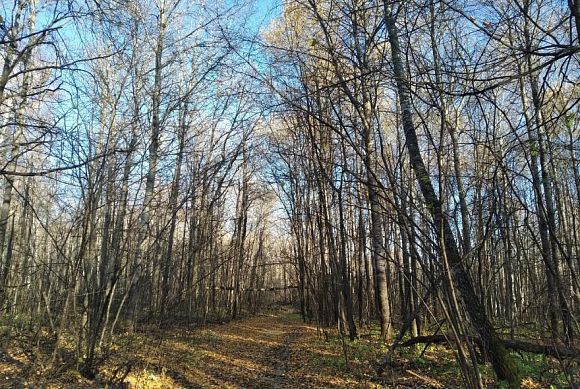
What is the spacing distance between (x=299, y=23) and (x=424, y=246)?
31.3 ft

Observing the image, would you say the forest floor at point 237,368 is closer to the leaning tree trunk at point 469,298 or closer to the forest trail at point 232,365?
the forest trail at point 232,365

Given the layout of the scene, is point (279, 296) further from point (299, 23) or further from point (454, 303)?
point (454, 303)

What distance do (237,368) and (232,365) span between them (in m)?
0.29

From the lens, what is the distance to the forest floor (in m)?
5.48

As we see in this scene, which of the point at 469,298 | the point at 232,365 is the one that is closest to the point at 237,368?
the point at 232,365

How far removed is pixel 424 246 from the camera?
300 centimetres

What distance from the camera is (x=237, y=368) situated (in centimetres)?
798

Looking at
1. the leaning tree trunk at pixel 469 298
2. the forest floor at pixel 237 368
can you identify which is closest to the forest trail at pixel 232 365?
the forest floor at pixel 237 368

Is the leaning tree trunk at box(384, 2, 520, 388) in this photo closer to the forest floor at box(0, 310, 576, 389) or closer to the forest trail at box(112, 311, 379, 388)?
the forest floor at box(0, 310, 576, 389)

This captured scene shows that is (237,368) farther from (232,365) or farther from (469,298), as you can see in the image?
(469,298)

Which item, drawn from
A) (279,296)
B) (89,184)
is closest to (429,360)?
(89,184)

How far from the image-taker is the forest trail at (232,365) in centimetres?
625

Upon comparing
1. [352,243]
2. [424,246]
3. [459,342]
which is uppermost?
[352,243]

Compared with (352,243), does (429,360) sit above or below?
below
